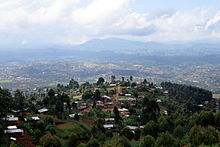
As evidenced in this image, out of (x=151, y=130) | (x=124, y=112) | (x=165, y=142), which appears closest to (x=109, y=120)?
(x=124, y=112)

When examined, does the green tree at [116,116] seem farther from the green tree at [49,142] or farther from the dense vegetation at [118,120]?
the green tree at [49,142]

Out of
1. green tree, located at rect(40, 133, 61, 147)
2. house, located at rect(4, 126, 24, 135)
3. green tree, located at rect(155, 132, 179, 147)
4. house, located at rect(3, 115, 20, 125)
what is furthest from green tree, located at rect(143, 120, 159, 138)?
house, located at rect(3, 115, 20, 125)

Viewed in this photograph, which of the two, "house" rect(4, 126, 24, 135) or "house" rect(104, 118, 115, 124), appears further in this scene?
"house" rect(104, 118, 115, 124)

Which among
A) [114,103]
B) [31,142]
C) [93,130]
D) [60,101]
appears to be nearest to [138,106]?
[114,103]

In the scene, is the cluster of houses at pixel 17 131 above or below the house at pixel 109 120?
above

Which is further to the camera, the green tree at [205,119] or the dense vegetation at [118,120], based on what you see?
the green tree at [205,119]

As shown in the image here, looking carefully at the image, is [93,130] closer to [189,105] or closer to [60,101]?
[60,101]

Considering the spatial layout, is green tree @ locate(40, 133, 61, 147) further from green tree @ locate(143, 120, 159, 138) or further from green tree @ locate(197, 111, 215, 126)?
green tree @ locate(197, 111, 215, 126)

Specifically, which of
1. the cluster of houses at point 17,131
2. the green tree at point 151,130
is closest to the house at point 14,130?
the cluster of houses at point 17,131

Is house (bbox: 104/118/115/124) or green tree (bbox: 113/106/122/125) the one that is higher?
green tree (bbox: 113/106/122/125)

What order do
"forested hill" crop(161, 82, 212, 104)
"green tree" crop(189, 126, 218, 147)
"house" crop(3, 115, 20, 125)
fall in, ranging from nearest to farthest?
"green tree" crop(189, 126, 218, 147), "house" crop(3, 115, 20, 125), "forested hill" crop(161, 82, 212, 104)

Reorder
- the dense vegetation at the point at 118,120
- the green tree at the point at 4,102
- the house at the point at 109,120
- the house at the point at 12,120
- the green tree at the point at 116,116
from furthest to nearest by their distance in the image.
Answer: the house at the point at 109,120 → the green tree at the point at 116,116 → the house at the point at 12,120 → the green tree at the point at 4,102 → the dense vegetation at the point at 118,120
